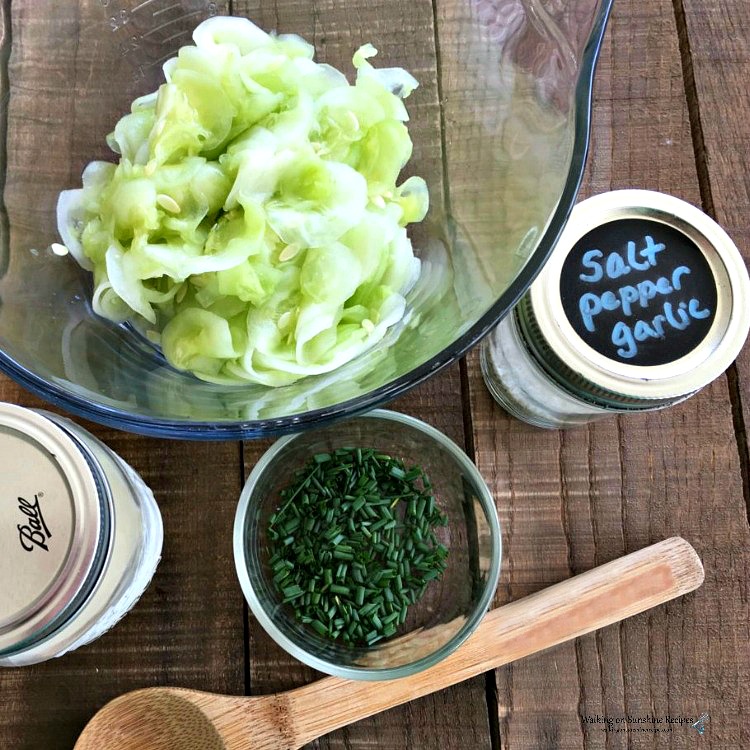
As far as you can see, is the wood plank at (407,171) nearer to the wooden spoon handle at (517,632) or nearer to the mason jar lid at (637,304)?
the wooden spoon handle at (517,632)

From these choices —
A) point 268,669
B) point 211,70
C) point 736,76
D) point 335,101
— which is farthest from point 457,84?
point 268,669

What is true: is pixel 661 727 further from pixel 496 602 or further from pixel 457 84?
pixel 457 84

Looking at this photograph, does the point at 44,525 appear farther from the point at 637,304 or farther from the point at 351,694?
the point at 637,304

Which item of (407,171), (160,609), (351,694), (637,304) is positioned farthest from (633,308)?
(160,609)

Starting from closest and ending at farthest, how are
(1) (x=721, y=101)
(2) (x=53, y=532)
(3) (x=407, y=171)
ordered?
(2) (x=53, y=532) < (3) (x=407, y=171) < (1) (x=721, y=101)

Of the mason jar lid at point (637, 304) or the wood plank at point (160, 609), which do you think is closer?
the mason jar lid at point (637, 304)

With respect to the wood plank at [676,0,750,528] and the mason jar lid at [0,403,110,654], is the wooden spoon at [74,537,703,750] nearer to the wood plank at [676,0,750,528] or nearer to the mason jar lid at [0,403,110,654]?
the mason jar lid at [0,403,110,654]

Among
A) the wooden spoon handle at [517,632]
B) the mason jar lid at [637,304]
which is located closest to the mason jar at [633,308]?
the mason jar lid at [637,304]
